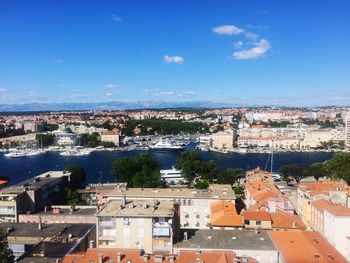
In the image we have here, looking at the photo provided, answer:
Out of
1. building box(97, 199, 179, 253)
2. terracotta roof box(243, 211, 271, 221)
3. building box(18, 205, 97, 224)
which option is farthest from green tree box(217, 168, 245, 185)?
building box(97, 199, 179, 253)

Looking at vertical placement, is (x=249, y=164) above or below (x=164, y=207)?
below

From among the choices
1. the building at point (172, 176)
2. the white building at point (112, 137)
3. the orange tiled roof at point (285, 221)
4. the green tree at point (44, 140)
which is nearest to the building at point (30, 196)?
the building at point (172, 176)

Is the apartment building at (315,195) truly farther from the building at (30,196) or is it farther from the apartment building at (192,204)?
the building at (30,196)

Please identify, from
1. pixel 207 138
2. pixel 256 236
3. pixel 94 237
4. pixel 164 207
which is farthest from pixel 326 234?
pixel 207 138

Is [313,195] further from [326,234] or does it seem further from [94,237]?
[94,237]

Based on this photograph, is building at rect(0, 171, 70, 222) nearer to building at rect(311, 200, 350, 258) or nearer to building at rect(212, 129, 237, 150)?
building at rect(311, 200, 350, 258)

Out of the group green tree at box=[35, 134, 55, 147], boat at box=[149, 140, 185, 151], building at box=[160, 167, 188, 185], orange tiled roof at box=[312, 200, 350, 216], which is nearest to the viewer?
orange tiled roof at box=[312, 200, 350, 216]

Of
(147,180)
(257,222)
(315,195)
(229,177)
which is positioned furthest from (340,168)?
(257,222)
